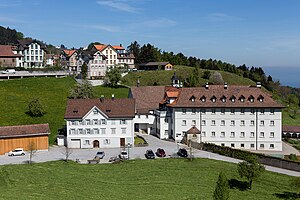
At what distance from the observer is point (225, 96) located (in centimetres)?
5959

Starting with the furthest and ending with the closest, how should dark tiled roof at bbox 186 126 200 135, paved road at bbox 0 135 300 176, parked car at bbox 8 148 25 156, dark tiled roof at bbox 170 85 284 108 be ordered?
1. dark tiled roof at bbox 170 85 284 108
2. dark tiled roof at bbox 186 126 200 135
3. parked car at bbox 8 148 25 156
4. paved road at bbox 0 135 300 176

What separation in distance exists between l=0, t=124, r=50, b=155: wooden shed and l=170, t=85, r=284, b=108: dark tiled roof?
20050 mm

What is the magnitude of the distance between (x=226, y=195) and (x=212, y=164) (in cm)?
1986

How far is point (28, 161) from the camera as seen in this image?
44.6m

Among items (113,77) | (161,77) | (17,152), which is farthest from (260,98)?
(161,77)

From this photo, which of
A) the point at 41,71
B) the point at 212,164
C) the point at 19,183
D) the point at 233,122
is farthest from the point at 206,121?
the point at 41,71

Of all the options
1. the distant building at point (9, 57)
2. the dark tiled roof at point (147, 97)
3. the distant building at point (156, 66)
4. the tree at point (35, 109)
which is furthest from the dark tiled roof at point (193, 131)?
the distant building at point (156, 66)

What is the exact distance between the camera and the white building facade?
55.0 meters

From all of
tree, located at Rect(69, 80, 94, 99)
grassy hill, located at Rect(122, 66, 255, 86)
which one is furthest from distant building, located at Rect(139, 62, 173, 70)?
tree, located at Rect(69, 80, 94, 99)

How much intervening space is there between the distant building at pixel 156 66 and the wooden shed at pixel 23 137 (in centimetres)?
7278

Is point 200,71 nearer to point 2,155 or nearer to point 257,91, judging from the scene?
point 257,91

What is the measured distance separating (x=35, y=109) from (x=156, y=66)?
63.7 metres

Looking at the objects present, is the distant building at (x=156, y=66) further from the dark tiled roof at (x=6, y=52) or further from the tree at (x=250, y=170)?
the tree at (x=250, y=170)

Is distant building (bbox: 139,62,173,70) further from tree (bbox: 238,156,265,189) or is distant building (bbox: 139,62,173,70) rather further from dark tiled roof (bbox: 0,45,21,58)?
tree (bbox: 238,156,265,189)
